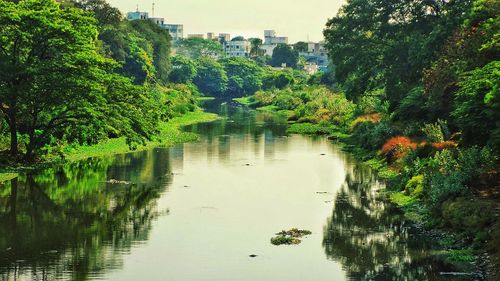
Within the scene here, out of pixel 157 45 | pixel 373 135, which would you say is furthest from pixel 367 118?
pixel 157 45

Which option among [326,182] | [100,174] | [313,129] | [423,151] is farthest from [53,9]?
[313,129]

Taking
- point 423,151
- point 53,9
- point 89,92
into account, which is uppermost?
point 53,9

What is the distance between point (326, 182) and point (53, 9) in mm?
22860

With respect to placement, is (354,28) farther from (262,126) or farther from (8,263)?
(8,263)

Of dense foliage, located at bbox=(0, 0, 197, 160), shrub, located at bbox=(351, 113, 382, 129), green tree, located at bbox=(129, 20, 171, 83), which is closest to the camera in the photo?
dense foliage, located at bbox=(0, 0, 197, 160)

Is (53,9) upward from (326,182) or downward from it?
upward

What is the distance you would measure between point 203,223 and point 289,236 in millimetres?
5012

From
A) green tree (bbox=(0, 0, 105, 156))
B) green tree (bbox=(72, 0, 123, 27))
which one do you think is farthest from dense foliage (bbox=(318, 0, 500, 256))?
green tree (bbox=(72, 0, 123, 27))

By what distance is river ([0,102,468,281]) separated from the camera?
2886 cm

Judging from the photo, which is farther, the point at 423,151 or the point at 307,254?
the point at 423,151

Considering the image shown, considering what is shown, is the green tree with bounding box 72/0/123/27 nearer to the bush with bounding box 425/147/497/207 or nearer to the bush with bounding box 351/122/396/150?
the bush with bounding box 351/122/396/150

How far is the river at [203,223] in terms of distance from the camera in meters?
28.9

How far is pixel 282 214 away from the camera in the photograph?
39.5m

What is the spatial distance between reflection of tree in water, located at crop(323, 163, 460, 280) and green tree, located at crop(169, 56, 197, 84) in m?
145
